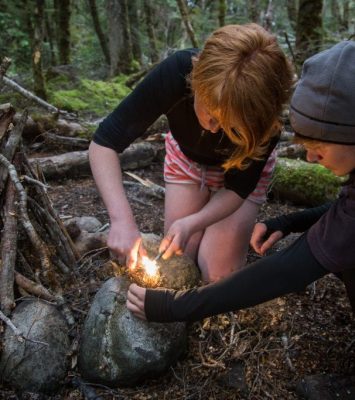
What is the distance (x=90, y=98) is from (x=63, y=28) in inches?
209

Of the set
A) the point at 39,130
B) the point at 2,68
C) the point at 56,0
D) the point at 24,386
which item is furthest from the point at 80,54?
the point at 24,386

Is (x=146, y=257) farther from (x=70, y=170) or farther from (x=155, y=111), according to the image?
(x=70, y=170)

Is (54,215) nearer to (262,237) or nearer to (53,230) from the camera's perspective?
(53,230)

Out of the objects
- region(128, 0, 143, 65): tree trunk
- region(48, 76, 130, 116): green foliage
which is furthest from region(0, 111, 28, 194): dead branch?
region(128, 0, 143, 65): tree trunk

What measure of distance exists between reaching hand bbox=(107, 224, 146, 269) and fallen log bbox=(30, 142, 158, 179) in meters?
A: 2.56

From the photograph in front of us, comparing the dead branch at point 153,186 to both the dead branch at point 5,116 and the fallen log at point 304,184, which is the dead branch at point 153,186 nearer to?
the fallen log at point 304,184

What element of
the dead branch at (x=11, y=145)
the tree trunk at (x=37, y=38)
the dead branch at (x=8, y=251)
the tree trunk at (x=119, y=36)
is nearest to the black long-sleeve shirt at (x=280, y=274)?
the dead branch at (x=8, y=251)

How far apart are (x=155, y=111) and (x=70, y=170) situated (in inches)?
104

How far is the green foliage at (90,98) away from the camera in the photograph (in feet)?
21.6

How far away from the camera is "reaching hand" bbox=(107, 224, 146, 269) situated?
85.5 inches

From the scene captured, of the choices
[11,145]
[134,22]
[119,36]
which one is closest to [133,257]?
[11,145]

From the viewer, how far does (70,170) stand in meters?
4.83

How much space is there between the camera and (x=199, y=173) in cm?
295

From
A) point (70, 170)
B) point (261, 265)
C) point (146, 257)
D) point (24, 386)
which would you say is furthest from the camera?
point (70, 170)
